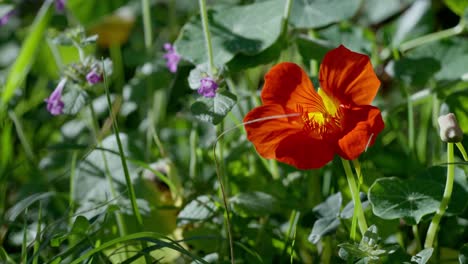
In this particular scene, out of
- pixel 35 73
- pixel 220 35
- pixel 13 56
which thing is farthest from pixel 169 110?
pixel 13 56

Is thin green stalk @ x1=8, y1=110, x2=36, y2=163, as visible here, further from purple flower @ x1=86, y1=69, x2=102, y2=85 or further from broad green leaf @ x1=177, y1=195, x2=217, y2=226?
broad green leaf @ x1=177, y1=195, x2=217, y2=226

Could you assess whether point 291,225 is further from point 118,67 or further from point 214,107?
point 118,67

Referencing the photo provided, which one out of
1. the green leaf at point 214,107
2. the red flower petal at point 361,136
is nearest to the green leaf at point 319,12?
the green leaf at point 214,107

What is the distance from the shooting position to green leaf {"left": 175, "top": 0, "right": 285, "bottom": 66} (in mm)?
1220

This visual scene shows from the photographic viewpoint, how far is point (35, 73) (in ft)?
6.28

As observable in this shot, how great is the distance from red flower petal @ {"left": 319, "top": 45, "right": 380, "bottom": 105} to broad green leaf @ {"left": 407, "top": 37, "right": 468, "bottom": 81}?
48cm

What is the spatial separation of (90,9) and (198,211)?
562 mm

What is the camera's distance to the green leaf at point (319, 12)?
1324 millimetres

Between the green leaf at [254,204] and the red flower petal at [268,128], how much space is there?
165 millimetres

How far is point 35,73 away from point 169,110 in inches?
21.4

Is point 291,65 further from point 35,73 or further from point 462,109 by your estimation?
point 35,73

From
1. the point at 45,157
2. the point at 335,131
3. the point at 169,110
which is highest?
the point at 335,131

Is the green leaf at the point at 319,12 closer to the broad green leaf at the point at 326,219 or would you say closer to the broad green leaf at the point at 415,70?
the broad green leaf at the point at 415,70

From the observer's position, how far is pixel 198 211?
1142 mm
